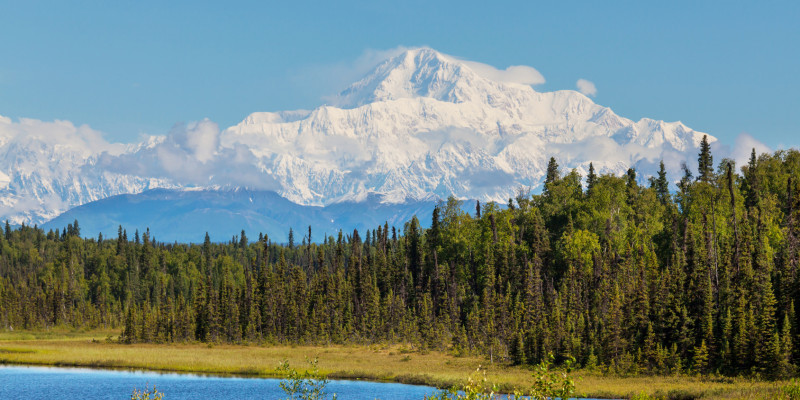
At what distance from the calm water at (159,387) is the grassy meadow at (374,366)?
4.90m

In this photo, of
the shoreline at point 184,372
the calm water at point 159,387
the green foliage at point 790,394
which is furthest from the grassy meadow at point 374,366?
the calm water at point 159,387

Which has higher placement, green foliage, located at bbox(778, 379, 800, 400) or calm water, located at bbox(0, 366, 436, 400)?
green foliage, located at bbox(778, 379, 800, 400)

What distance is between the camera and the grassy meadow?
7656 centimetres

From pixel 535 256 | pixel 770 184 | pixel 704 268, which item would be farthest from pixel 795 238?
pixel 770 184

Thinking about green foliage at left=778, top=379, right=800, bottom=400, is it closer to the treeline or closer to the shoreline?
the treeline

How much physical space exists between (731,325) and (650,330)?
870 centimetres

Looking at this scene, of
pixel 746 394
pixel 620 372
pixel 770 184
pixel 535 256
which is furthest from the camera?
pixel 770 184

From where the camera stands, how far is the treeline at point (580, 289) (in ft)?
297

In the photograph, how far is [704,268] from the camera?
92.8 meters

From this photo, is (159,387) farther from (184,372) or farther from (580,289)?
(580,289)

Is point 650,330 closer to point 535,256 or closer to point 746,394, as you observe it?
point 746,394

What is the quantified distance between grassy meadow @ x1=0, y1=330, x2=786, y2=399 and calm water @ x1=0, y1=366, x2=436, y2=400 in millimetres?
A: 4904

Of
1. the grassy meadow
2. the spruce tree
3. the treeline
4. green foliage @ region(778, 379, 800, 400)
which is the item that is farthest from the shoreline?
the spruce tree

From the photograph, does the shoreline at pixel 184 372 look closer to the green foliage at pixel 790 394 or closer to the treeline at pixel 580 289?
the treeline at pixel 580 289
